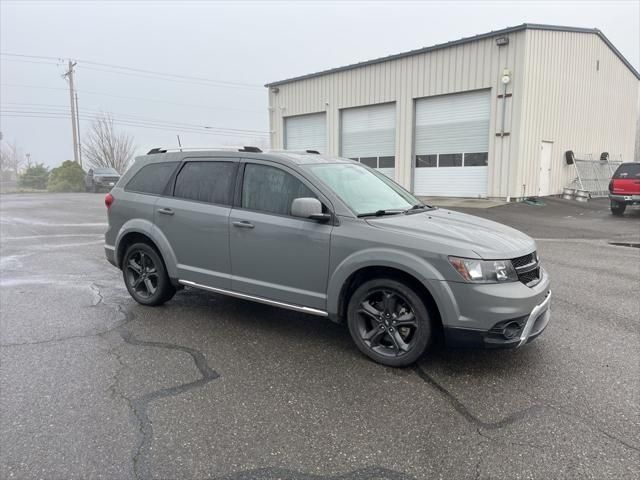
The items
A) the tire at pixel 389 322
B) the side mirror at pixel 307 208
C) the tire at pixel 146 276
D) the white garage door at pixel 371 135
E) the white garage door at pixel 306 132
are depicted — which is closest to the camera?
the tire at pixel 389 322

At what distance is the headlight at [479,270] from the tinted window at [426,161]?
58.5 feet

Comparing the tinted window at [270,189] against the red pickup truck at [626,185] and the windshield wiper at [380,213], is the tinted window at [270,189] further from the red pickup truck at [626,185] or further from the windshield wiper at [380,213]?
the red pickup truck at [626,185]

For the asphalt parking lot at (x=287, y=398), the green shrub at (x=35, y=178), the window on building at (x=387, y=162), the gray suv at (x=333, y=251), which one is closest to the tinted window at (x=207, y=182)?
the gray suv at (x=333, y=251)

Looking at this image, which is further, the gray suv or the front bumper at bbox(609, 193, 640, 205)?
the front bumper at bbox(609, 193, 640, 205)

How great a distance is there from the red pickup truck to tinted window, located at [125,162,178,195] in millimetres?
→ 14924

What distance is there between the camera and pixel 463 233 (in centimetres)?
382

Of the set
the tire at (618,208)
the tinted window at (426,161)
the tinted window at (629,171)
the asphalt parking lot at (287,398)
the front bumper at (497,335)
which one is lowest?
the asphalt parking lot at (287,398)

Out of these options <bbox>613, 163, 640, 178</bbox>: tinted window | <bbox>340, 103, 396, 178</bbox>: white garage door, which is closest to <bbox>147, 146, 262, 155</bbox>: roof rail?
<bbox>613, 163, 640, 178</bbox>: tinted window

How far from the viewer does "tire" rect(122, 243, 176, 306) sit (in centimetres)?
535

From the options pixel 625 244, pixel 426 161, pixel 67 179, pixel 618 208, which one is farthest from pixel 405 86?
pixel 67 179

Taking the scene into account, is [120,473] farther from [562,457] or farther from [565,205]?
[565,205]

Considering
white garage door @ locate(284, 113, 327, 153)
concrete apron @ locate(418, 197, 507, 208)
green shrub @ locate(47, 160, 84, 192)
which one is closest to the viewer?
concrete apron @ locate(418, 197, 507, 208)

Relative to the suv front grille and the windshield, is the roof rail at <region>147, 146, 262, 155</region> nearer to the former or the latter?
the windshield

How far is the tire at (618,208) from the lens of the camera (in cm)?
1566
